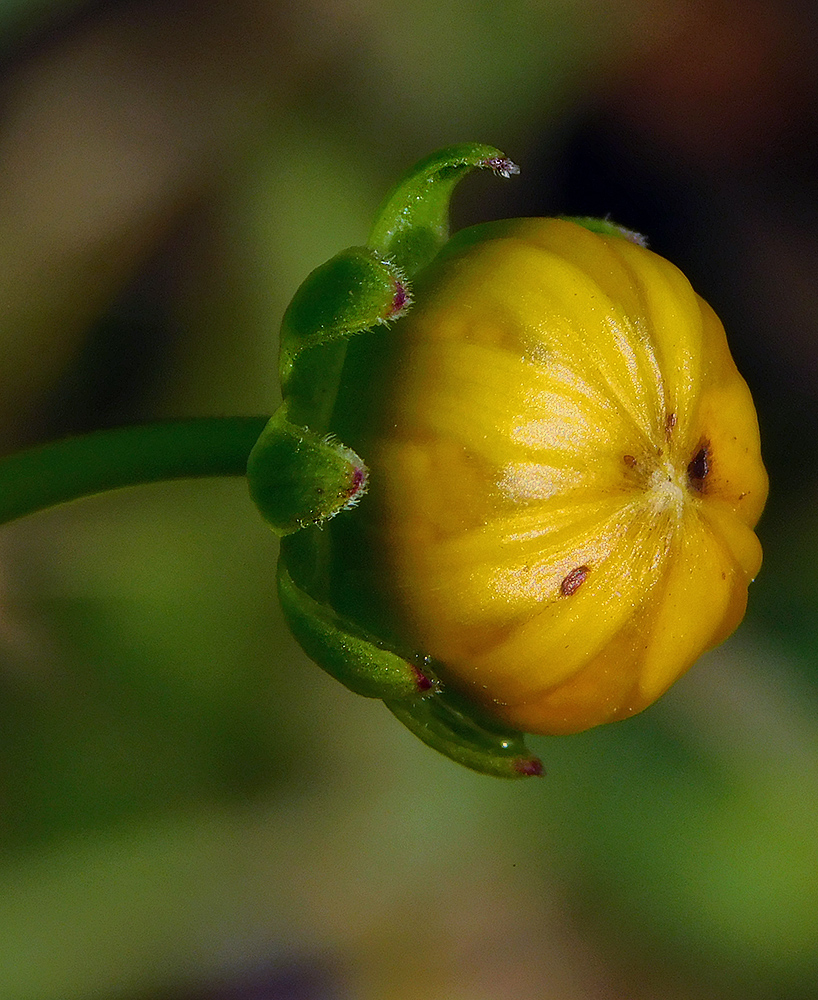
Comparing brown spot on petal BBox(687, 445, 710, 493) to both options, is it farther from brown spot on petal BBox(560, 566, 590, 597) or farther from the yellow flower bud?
brown spot on petal BBox(560, 566, 590, 597)

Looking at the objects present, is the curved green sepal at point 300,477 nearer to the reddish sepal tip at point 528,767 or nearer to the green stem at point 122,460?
the green stem at point 122,460

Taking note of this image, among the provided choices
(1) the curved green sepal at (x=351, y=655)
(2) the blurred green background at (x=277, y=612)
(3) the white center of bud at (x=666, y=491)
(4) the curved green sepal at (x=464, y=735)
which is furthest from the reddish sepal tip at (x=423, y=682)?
(2) the blurred green background at (x=277, y=612)

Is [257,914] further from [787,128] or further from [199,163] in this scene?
[787,128]

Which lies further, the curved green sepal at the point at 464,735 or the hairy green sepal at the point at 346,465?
the curved green sepal at the point at 464,735

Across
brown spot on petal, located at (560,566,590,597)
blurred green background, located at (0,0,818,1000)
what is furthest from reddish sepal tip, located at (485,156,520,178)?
blurred green background, located at (0,0,818,1000)

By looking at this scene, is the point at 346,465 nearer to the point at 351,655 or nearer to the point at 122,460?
the point at 351,655

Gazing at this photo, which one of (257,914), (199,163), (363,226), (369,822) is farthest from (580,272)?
(257,914)

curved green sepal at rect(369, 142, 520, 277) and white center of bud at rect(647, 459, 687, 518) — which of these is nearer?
white center of bud at rect(647, 459, 687, 518)
